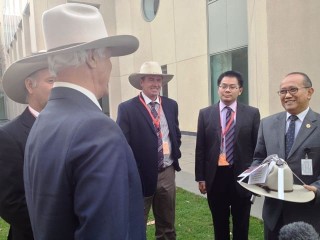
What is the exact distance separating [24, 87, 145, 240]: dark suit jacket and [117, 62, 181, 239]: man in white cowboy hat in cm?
220

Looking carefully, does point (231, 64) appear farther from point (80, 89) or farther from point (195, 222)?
point (80, 89)

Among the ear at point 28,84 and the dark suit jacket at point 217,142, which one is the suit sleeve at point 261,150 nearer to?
the dark suit jacket at point 217,142

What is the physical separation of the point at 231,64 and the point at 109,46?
32.6 feet

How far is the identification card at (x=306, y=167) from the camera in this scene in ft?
8.21

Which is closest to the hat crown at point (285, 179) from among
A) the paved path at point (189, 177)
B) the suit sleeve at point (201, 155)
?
the suit sleeve at point (201, 155)

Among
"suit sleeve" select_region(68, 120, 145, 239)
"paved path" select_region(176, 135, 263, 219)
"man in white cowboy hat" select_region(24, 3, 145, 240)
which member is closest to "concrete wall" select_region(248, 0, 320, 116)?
"paved path" select_region(176, 135, 263, 219)

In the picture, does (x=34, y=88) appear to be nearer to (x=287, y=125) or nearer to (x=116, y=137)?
(x=116, y=137)

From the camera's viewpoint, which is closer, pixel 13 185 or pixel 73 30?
pixel 73 30

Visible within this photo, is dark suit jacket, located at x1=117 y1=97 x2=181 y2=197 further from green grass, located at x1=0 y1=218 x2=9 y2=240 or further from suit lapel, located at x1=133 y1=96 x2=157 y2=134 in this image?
green grass, located at x1=0 y1=218 x2=9 y2=240

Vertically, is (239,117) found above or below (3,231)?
above

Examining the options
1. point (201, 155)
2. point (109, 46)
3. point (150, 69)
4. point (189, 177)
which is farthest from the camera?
point (189, 177)

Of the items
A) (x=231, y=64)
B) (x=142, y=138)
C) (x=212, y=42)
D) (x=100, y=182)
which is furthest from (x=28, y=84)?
(x=212, y=42)

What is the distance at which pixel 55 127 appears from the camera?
130 centimetres

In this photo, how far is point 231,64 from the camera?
1095cm
